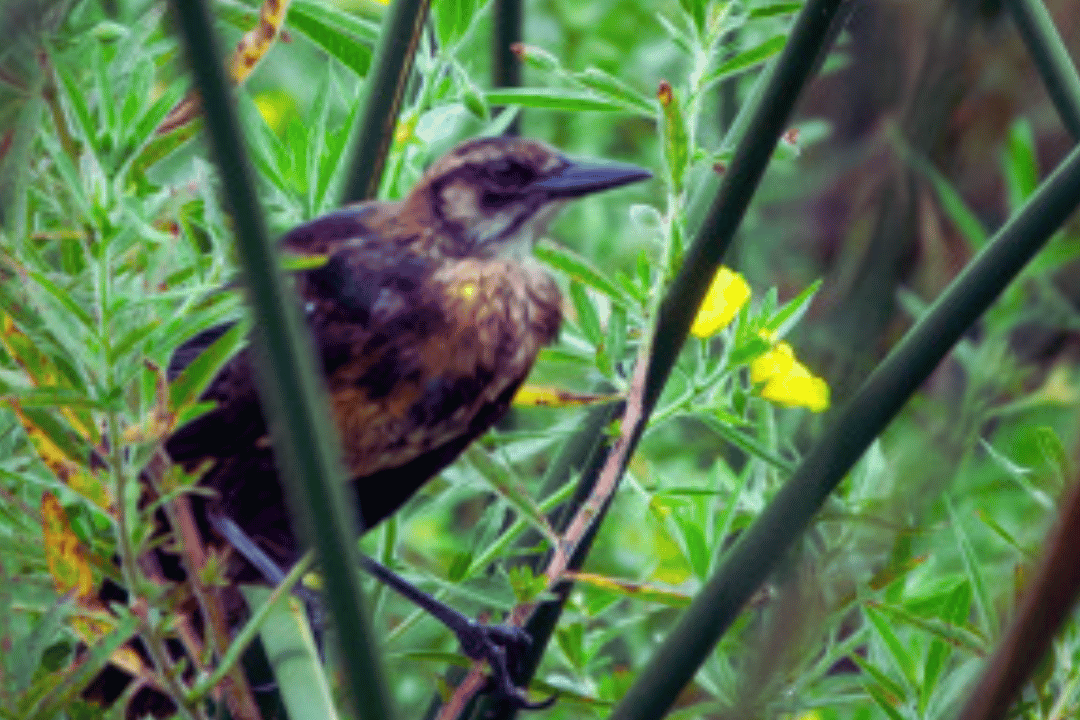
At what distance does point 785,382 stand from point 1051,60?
0.19 metres

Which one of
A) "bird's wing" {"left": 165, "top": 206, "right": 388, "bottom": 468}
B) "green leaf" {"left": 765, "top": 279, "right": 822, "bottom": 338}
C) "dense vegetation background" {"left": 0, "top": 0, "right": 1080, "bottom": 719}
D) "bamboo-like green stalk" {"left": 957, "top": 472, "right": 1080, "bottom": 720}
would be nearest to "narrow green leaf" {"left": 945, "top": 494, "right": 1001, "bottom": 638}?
"dense vegetation background" {"left": 0, "top": 0, "right": 1080, "bottom": 719}

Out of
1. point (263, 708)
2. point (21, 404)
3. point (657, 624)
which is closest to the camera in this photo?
point (21, 404)

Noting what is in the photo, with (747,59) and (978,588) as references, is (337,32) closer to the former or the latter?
(747,59)

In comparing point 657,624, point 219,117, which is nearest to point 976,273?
point 219,117

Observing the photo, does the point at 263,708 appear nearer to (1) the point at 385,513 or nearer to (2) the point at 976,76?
(1) the point at 385,513

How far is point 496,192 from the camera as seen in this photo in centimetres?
101

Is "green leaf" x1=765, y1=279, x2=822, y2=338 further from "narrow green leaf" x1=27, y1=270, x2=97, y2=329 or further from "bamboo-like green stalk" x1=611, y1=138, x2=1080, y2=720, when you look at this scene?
"narrow green leaf" x1=27, y1=270, x2=97, y2=329

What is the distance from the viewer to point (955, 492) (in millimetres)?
1562

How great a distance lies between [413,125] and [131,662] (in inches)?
13.1

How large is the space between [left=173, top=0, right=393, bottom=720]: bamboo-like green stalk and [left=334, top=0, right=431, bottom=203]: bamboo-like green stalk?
27 centimetres

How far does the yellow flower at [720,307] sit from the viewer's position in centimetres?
Result: 101

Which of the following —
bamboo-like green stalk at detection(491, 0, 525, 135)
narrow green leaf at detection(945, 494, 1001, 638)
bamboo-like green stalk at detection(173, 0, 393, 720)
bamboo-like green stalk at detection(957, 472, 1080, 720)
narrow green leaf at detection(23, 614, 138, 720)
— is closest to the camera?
bamboo-like green stalk at detection(957, 472, 1080, 720)

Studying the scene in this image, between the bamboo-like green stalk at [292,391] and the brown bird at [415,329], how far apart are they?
0.25 meters

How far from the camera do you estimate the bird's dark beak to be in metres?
0.94
